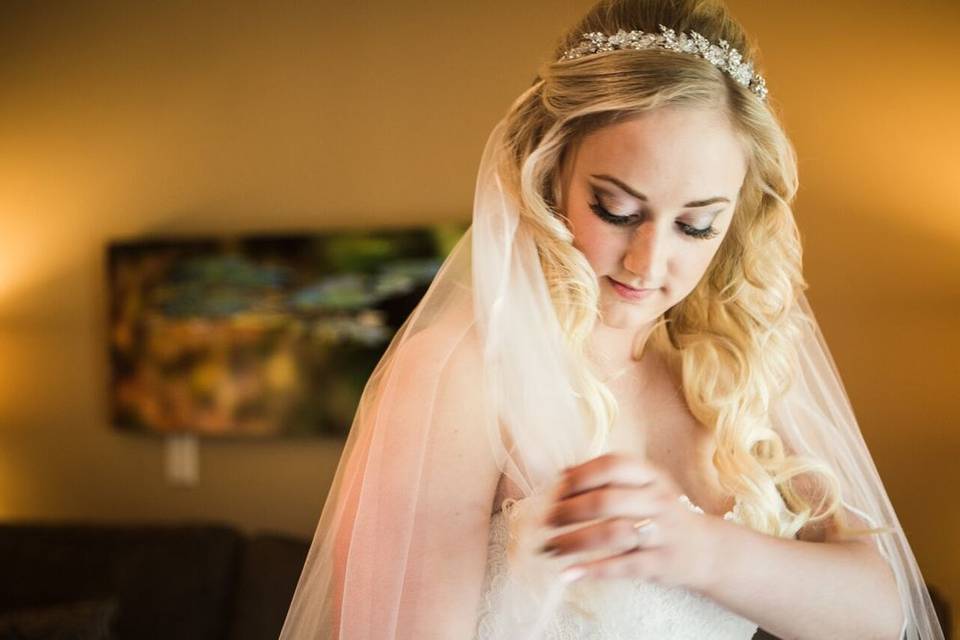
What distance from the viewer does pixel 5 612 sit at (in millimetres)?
2971

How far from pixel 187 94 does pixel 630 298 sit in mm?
2791

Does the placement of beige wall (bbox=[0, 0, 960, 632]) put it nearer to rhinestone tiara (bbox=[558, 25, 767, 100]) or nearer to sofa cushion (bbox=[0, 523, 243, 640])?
sofa cushion (bbox=[0, 523, 243, 640])

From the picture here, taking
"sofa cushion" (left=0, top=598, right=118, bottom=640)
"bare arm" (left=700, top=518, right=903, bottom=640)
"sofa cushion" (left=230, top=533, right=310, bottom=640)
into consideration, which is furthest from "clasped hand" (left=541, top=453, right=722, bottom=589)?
"sofa cushion" (left=0, top=598, right=118, bottom=640)

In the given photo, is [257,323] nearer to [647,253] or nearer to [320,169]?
[320,169]

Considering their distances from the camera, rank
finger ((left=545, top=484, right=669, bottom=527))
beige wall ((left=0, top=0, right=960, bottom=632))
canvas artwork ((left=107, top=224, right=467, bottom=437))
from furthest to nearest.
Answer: canvas artwork ((left=107, top=224, right=467, bottom=437))
beige wall ((left=0, top=0, right=960, bottom=632))
finger ((left=545, top=484, right=669, bottom=527))

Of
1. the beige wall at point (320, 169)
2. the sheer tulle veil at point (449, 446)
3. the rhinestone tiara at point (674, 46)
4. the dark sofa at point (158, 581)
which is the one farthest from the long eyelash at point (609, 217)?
the dark sofa at point (158, 581)

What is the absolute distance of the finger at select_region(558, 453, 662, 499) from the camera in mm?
803

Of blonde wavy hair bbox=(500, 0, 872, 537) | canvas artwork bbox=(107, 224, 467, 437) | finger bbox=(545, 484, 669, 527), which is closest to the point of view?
finger bbox=(545, 484, 669, 527)

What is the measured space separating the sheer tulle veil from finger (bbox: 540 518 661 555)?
172 mm

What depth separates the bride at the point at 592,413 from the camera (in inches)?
39.4

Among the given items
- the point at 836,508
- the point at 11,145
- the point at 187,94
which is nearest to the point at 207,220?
the point at 187,94

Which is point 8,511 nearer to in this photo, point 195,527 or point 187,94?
point 195,527

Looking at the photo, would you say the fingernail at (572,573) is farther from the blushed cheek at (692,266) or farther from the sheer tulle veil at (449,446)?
the blushed cheek at (692,266)

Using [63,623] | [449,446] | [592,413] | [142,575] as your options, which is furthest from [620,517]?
[142,575]
